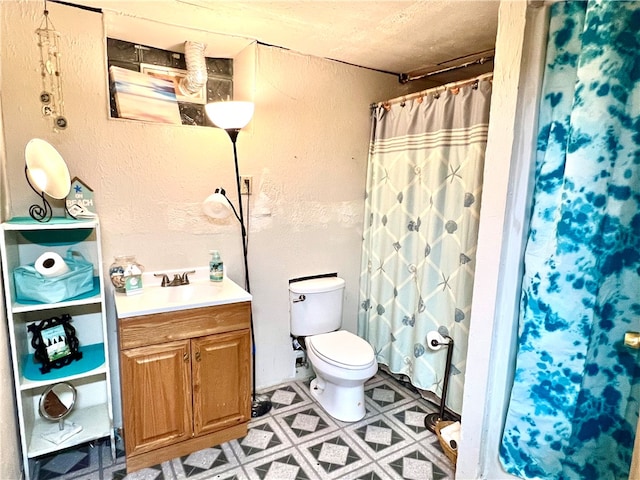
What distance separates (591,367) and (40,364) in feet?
7.63

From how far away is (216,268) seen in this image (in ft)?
→ 6.89

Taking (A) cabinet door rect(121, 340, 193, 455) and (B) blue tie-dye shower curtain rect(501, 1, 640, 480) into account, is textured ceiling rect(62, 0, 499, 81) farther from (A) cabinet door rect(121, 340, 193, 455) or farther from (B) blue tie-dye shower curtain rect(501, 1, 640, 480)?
(A) cabinet door rect(121, 340, 193, 455)

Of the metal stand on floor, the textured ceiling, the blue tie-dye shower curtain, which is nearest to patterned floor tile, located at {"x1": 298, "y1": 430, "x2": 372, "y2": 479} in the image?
the metal stand on floor

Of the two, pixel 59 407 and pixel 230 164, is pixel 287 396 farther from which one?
pixel 230 164

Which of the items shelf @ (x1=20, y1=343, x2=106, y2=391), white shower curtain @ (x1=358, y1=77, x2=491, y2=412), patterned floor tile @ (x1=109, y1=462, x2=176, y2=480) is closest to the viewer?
shelf @ (x1=20, y1=343, x2=106, y2=391)

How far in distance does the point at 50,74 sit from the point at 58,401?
5.16 feet

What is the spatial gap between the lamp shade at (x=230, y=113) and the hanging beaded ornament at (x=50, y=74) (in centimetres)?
67

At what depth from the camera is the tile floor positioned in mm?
1776

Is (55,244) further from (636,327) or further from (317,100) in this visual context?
(636,327)

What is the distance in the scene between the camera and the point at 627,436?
129cm

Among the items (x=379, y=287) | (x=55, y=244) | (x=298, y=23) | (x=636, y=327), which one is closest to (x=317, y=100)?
(x=298, y=23)

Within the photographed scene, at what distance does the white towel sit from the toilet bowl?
47cm

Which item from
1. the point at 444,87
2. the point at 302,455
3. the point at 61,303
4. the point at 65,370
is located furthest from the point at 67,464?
the point at 444,87

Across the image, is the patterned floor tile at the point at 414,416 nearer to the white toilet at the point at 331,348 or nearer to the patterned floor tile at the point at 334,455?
the white toilet at the point at 331,348
